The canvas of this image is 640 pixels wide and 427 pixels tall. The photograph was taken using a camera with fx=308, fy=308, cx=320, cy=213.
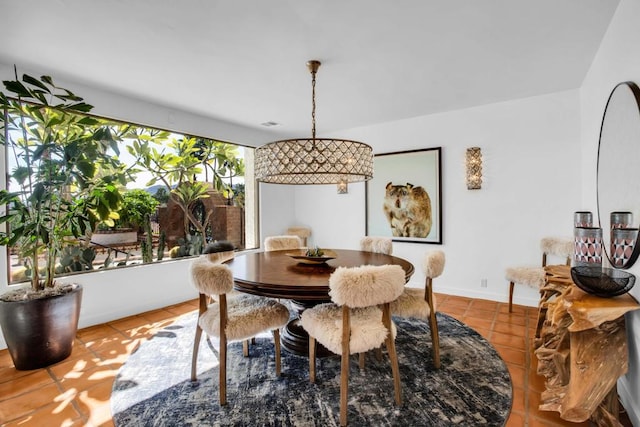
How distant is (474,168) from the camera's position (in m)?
3.86

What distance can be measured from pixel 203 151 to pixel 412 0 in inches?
133

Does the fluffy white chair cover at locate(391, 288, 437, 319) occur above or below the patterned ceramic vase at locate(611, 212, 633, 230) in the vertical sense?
below

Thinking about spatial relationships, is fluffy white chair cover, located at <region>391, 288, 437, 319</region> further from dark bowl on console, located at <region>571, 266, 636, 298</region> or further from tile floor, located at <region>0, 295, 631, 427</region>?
dark bowl on console, located at <region>571, 266, 636, 298</region>

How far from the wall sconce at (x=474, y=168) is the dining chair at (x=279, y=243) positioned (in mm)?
2309

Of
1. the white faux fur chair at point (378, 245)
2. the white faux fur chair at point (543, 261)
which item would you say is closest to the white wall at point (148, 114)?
the white faux fur chair at point (378, 245)

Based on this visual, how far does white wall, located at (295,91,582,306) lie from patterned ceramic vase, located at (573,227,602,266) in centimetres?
153

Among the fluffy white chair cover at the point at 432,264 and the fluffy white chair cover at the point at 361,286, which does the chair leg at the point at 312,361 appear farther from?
the fluffy white chair cover at the point at 432,264

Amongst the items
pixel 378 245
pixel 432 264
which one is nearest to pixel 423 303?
pixel 432 264

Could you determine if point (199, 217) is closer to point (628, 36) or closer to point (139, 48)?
point (139, 48)

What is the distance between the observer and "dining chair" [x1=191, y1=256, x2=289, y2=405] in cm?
187

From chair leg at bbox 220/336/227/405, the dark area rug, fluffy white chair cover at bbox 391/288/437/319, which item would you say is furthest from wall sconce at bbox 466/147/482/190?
chair leg at bbox 220/336/227/405

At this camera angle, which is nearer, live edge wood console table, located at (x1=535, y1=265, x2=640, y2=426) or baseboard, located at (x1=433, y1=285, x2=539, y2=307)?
live edge wood console table, located at (x1=535, y1=265, x2=640, y2=426)

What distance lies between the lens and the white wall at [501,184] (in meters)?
3.41

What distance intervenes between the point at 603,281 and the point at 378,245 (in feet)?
6.36
